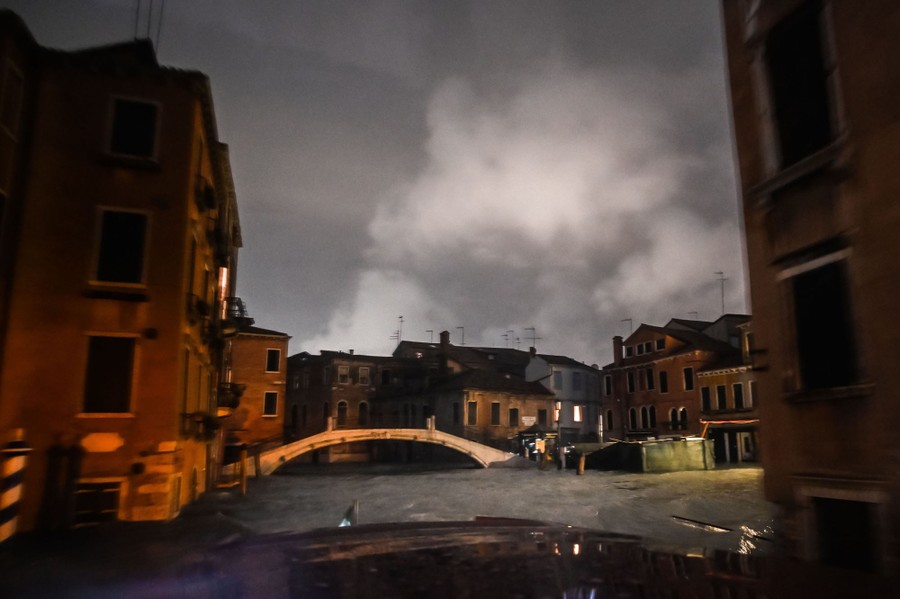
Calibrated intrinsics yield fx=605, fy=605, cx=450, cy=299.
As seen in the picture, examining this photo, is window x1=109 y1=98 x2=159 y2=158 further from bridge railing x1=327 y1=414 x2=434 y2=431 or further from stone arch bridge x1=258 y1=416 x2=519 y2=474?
bridge railing x1=327 y1=414 x2=434 y2=431

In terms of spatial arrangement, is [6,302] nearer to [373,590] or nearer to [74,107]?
[74,107]

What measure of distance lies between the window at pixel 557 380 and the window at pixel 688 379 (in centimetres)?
1356

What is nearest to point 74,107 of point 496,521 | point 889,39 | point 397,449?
point 496,521

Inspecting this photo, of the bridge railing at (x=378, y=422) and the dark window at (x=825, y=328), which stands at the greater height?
the dark window at (x=825, y=328)

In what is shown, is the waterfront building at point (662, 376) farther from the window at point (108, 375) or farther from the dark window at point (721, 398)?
the window at point (108, 375)

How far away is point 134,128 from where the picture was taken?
14.9 meters

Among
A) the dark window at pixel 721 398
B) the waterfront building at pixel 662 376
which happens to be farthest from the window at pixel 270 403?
the dark window at pixel 721 398

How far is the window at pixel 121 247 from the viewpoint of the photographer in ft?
46.4

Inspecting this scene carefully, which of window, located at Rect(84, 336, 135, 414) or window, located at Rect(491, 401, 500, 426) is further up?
window, located at Rect(84, 336, 135, 414)

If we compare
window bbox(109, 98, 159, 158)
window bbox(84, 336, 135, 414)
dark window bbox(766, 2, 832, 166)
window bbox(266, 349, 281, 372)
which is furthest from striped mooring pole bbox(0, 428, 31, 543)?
window bbox(266, 349, 281, 372)

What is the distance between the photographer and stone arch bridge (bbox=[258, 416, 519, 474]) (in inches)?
1383

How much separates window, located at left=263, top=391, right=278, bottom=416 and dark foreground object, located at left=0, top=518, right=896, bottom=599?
37212 mm

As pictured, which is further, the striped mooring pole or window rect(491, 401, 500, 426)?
window rect(491, 401, 500, 426)

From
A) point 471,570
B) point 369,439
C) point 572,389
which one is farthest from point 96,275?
point 572,389
